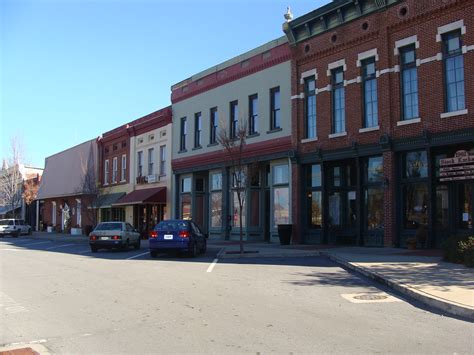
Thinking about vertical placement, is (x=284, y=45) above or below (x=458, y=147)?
above

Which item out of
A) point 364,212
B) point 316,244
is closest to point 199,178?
point 316,244

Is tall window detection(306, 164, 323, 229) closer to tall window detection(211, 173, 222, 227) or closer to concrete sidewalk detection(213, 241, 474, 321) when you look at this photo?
concrete sidewalk detection(213, 241, 474, 321)

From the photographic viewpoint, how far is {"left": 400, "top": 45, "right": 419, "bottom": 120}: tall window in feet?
66.4

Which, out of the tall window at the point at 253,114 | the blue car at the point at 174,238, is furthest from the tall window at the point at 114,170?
the blue car at the point at 174,238

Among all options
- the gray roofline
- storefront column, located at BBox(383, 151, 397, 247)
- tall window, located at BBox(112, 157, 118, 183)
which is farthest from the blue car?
tall window, located at BBox(112, 157, 118, 183)

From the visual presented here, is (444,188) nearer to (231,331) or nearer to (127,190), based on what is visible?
(231,331)

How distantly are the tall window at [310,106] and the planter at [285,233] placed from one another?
4508 mm

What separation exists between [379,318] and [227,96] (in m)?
23.1

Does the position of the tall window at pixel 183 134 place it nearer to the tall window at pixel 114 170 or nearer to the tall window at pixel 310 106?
the tall window at pixel 114 170

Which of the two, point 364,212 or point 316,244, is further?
point 316,244

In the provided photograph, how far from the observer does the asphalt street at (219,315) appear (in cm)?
671

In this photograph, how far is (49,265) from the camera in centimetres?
1773

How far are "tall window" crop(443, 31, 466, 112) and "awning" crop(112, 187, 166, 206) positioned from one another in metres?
20.9

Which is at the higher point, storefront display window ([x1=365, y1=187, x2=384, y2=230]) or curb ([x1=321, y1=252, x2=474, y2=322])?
storefront display window ([x1=365, y1=187, x2=384, y2=230])
